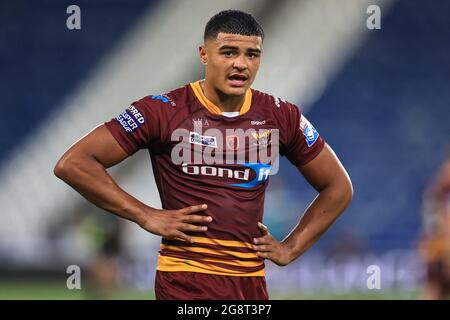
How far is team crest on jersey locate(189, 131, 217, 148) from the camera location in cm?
405

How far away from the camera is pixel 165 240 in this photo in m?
4.07

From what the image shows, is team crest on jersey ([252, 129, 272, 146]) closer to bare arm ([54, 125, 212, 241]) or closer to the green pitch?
bare arm ([54, 125, 212, 241])

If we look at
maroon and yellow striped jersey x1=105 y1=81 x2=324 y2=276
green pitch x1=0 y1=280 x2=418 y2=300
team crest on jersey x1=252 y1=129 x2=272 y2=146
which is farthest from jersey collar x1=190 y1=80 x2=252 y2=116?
green pitch x1=0 y1=280 x2=418 y2=300

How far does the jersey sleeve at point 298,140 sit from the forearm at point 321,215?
21 cm

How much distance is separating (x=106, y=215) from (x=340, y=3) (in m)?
3.62

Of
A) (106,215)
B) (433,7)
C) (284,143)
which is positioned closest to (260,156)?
(284,143)

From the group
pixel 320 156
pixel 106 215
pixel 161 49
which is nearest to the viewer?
pixel 320 156

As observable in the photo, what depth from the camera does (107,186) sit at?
13.1 ft

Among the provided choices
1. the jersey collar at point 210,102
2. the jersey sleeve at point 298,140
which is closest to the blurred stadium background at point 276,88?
the jersey sleeve at point 298,140

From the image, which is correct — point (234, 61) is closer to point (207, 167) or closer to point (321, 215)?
point (207, 167)

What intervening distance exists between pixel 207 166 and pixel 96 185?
50cm

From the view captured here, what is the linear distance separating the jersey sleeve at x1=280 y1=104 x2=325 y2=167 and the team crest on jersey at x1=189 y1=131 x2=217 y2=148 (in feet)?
1.17

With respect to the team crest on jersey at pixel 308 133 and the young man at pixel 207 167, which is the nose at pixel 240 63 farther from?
the team crest on jersey at pixel 308 133

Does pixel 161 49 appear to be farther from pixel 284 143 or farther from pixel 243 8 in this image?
pixel 284 143
